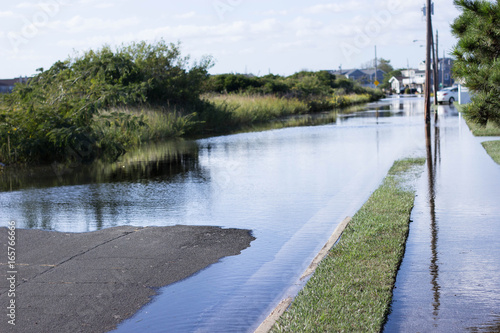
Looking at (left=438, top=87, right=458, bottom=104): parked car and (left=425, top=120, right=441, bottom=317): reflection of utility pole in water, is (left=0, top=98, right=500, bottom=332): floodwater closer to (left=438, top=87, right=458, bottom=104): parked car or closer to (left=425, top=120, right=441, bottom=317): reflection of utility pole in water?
(left=425, top=120, right=441, bottom=317): reflection of utility pole in water

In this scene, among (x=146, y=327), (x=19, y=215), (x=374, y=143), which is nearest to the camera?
(x=146, y=327)

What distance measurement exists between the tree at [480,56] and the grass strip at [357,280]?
180 centimetres

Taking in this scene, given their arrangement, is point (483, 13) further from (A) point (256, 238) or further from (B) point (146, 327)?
(B) point (146, 327)

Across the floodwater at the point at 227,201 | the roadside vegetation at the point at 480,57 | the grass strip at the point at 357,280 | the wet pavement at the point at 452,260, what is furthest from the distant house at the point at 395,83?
the roadside vegetation at the point at 480,57

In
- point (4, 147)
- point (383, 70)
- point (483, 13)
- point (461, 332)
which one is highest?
point (383, 70)

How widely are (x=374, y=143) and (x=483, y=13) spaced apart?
47.7 feet

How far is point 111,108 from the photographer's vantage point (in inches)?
1000

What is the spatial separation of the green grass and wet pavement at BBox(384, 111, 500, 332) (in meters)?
2.47

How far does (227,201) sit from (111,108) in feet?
52.0

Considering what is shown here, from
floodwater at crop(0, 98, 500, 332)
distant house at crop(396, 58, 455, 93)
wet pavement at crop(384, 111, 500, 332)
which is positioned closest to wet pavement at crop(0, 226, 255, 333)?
floodwater at crop(0, 98, 500, 332)

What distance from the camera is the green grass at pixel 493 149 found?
14.7 meters

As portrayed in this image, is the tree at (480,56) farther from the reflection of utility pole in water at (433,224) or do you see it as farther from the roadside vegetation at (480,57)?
the reflection of utility pole in water at (433,224)

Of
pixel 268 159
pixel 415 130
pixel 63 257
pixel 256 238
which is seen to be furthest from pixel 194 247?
pixel 415 130

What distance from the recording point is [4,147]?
17297 mm
